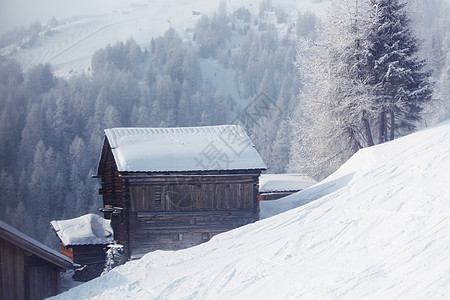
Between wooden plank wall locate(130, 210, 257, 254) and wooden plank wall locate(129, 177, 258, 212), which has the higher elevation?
wooden plank wall locate(129, 177, 258, 212)

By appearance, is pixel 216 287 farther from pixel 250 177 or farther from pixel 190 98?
pixel 190 98

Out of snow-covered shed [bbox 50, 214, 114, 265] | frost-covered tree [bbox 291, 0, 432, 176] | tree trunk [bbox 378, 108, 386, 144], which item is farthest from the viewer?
snow-covered shed [bbox 50, 214, 114, 265]

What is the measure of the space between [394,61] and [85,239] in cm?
2575

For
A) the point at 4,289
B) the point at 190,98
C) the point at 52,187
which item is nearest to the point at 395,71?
the point at 4,289

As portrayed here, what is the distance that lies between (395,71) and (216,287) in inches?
732

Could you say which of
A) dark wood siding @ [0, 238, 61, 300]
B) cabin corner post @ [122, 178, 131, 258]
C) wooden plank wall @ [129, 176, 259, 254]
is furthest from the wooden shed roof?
wooden plank wall @ [129, 176, 259, 254]

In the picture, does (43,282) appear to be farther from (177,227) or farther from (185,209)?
(185,209)

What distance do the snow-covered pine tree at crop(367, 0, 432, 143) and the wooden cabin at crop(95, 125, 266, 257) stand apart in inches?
345

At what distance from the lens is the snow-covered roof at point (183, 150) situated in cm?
2470

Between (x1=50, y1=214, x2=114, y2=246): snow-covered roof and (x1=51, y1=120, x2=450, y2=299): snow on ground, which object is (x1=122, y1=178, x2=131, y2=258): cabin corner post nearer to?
(x1=51, y1=120, x2=450, y2=299): snow on ground

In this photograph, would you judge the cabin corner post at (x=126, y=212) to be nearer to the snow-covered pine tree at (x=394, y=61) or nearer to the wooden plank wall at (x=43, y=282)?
the wooden plank wall at (x=43, y=282)

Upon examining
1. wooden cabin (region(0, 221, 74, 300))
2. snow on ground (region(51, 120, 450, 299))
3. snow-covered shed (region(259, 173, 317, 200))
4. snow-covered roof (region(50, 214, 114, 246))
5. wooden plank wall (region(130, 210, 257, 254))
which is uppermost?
snow on ground (region(51, 120, 450, 299))

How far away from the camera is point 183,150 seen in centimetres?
2612

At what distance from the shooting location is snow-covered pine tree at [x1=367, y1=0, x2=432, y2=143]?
88.8 feet
